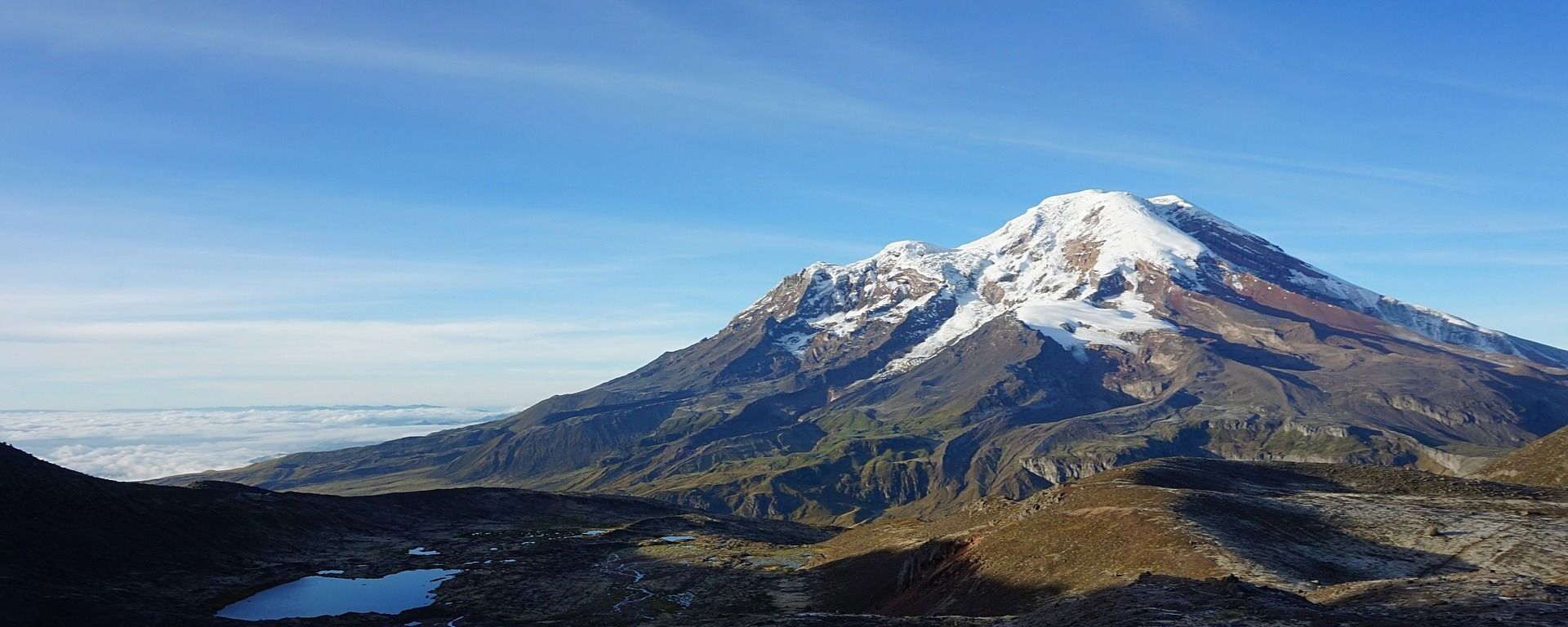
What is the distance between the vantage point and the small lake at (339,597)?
75.8 metres

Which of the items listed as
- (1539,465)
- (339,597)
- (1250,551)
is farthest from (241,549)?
(1539,465)

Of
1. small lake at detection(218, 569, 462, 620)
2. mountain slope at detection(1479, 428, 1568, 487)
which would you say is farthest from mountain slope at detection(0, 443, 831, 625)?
mountain slope at detection(1479, 428, 1568, 487)

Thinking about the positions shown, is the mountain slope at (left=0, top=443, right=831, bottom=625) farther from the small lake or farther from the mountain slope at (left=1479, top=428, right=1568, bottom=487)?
the mountain slope at (left=1479, top=428, right=1568, bottom=487)

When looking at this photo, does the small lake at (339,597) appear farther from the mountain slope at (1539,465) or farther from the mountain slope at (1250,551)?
the mountain slope at (1539,465)

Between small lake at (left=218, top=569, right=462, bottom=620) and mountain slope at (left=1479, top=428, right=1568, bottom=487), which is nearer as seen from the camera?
small lake at (left=218, top=569, right=462, bottom=620)

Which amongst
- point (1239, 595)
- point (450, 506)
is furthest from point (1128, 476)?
point (450, 506)

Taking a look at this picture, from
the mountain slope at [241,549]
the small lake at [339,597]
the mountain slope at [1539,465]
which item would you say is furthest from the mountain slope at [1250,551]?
the small lake at [339,597]

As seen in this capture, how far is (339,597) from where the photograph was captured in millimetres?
83938

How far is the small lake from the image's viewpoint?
75.8 meters

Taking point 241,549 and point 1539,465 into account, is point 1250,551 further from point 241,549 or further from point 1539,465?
point 241,549

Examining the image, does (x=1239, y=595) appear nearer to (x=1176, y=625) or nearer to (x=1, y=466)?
(x=1176, y=625)

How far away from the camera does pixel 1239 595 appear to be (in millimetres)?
45031

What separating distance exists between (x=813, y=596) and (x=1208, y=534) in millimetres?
33703

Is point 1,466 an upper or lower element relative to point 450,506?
upper
